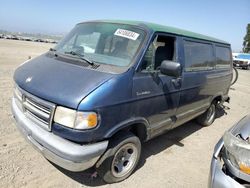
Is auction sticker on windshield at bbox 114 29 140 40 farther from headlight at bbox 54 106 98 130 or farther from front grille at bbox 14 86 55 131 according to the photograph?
front grille at bbox 14 86 55 131

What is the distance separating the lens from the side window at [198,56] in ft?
14.3

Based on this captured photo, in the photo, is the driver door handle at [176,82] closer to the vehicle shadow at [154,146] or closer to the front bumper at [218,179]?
the vehicle shadow at [154,146]

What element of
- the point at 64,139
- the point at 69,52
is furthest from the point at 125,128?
the point at 69,52

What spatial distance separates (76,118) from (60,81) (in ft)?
1.88

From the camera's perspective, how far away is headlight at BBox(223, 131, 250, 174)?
88.1 inches

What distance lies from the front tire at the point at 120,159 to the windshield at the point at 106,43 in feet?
3.48

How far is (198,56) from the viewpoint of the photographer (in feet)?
15.6

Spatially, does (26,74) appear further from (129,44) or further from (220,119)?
(220,119)

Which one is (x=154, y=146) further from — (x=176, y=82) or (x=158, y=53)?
(x=158, y=53)

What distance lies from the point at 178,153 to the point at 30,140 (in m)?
2.76

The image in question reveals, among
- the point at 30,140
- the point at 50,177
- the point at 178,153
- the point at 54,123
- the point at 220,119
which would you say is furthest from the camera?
the point at 220,119

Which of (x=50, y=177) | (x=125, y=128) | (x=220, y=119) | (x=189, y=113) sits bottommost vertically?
(x=220, y=119)

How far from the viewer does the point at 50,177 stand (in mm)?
3279

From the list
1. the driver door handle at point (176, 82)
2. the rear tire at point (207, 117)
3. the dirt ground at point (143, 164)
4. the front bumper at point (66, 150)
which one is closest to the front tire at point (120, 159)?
the dirt ground at point (143, 164)
